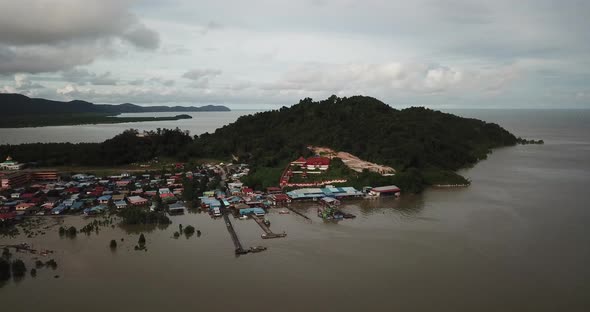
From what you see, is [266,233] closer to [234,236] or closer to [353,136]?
[234,236]

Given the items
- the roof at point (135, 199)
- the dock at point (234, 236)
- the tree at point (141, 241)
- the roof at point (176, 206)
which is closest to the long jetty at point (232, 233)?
the dock at point (234, 236)

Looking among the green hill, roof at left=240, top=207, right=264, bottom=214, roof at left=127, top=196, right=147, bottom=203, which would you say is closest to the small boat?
roof at left=240, top=207, right=264, bottom=214

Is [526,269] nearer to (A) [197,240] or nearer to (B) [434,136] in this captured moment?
(A) [197,240]

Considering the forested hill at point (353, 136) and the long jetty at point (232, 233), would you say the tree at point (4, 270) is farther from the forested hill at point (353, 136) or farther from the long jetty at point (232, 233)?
the forested hill at point (353, 136)

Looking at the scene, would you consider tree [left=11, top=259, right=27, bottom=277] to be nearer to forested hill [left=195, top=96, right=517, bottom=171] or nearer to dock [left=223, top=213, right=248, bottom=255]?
dock [left=223, top=213, right=248, bottom=255]

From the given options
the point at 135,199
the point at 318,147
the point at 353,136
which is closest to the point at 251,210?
the point at 135,199

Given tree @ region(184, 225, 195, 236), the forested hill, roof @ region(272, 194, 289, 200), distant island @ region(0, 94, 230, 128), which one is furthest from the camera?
distant island @ region(0, 94, 230, 128)

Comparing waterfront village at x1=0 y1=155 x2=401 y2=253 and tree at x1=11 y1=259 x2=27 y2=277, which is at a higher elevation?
waterfront village at x1=0 y1=155 x2=401 y2=253
